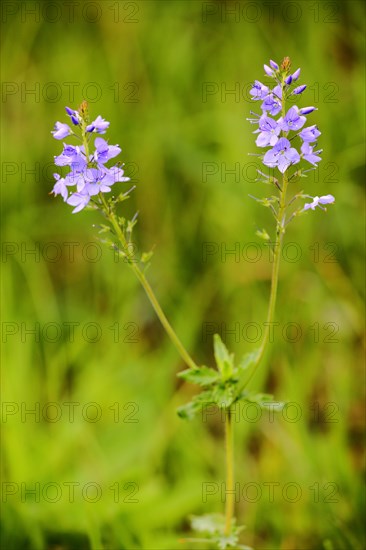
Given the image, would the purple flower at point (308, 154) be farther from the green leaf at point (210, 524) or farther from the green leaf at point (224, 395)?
the green leaf at point (210, 524)

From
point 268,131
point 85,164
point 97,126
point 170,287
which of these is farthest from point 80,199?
point 170,287

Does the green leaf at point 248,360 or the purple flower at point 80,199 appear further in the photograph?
the green leaf at point 248,360

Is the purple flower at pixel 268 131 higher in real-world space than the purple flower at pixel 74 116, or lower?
lower

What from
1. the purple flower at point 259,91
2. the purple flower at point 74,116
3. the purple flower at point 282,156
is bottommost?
the purple flower at point 282,156

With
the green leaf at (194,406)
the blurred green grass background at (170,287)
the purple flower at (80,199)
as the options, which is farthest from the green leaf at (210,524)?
the purple flower at (80,199)

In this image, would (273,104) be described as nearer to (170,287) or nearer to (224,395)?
(224,395)

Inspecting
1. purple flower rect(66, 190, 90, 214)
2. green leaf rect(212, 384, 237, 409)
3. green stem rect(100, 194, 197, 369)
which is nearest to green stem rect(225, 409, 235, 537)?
green leaf rect(212, 384, 237, 409)

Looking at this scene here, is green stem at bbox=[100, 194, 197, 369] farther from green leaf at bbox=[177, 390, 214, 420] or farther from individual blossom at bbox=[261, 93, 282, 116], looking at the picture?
individual blossom at bbox=[261, 93, 282, 116]
